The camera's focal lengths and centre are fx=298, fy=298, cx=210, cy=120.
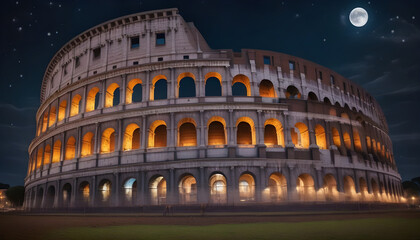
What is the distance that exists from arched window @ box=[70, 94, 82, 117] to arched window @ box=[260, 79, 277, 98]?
61.1 ft

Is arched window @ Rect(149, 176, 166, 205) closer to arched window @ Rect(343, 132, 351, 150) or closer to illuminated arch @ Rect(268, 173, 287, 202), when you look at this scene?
illuminated arch @ Rect(268, 173, 287, 202)

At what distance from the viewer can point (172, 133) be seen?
81.7 ft

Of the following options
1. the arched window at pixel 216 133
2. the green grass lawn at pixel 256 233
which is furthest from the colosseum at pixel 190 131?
the green grass lawn at pixel 256 233

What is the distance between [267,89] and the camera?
1150 inches

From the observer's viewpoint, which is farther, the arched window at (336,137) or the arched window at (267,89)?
the arched window at (336,137)

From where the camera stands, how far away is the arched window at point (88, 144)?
28.1 metres

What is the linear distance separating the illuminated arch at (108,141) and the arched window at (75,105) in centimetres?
534

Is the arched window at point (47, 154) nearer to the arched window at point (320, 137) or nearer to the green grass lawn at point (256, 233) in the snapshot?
the green grass lawn at point (256, 233)

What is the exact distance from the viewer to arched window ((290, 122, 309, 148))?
27434 mm

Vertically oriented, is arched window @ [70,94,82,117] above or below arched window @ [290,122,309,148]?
above

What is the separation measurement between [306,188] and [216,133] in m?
9.09

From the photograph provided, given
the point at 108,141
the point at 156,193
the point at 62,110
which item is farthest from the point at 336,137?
the point at 62,110

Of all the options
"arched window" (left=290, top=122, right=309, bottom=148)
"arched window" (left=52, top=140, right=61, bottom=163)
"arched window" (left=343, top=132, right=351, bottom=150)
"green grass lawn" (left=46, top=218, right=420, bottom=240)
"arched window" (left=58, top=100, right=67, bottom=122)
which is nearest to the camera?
"green grass lawn" (left=46, top=218, right=420, bottom=240)

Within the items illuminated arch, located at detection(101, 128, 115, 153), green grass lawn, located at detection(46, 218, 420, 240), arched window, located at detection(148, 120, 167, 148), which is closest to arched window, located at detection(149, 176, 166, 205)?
arched window, located at detection(148, 120, 167, 148)
